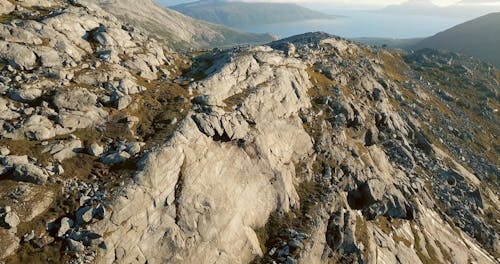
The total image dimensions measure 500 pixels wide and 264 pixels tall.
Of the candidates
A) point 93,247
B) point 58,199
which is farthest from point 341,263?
point 58,199

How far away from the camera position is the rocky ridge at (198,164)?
28281mm

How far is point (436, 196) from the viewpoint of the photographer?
204 feet

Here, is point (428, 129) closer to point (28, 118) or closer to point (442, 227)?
point (442, 227)

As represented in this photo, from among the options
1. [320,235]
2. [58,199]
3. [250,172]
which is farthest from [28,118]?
[320,235]

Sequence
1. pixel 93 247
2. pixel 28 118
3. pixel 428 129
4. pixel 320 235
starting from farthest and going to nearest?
pixel 428 129
pixel 320 235
pixel 28 118
pixel 93 247

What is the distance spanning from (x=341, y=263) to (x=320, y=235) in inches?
146

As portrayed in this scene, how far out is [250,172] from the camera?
39.9 m

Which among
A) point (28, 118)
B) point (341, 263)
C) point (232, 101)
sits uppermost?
point (28, 118)

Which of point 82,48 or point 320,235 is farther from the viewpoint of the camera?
point 82,48

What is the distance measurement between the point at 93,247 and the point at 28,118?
13.2 meters

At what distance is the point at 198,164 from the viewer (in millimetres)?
35656

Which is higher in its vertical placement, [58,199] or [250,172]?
[58,199]

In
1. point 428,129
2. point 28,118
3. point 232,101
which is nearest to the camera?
point 28,118

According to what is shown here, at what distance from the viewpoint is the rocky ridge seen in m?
28.3
